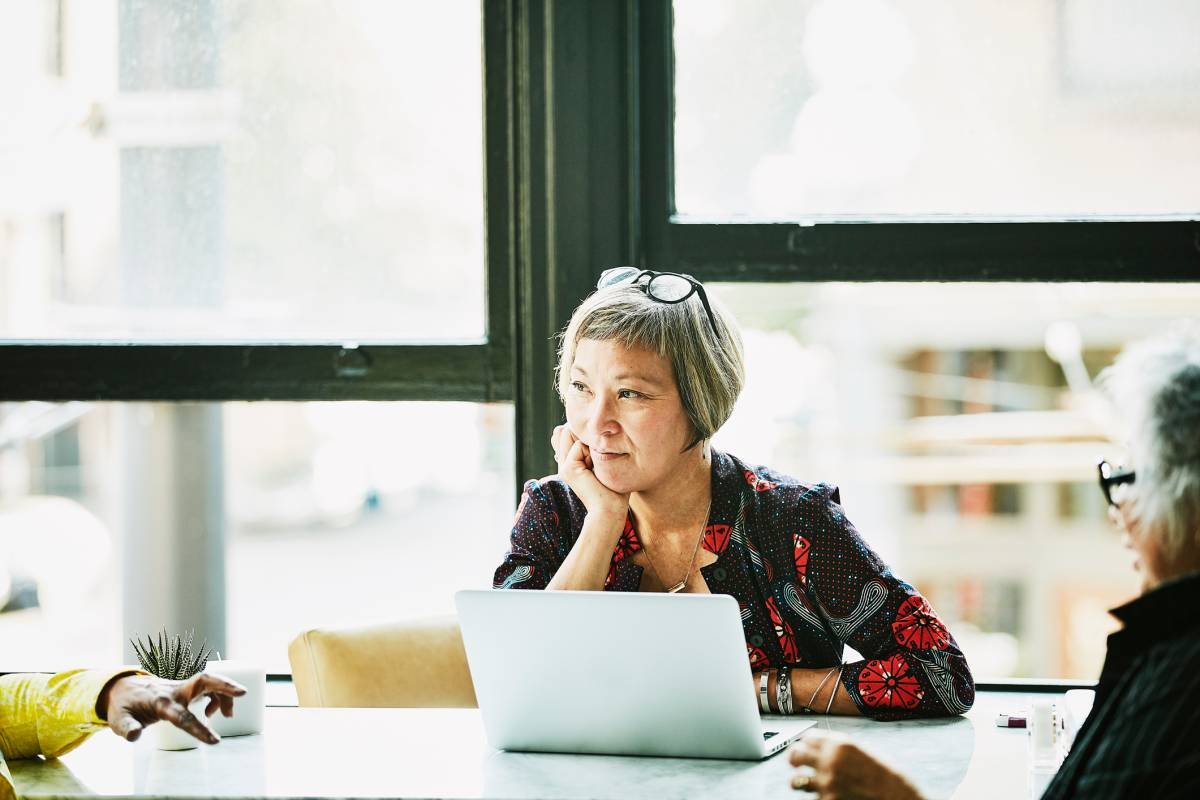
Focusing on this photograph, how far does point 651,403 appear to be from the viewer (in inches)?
81.9

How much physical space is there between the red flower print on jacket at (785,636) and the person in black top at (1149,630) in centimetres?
63

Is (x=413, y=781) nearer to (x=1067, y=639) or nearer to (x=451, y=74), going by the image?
(x=451, y=74)

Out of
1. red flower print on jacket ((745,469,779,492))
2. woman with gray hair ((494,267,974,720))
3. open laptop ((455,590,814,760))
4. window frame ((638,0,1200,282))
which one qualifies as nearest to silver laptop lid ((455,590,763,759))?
open laptop ((455,590,814,760))

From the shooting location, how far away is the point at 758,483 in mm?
2127

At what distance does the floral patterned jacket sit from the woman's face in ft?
0.39

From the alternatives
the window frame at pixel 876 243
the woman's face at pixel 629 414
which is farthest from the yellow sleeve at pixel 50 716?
the window frame at pixel 876 243

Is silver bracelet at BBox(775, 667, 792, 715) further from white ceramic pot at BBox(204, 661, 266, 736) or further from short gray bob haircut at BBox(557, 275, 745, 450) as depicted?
white ceramic pot at BBox(204, 661, 266, 736)

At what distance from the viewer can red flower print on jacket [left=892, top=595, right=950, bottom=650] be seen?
1.86 meters

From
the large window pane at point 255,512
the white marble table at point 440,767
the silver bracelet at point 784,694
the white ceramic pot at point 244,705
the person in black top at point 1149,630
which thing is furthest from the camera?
the large window pane at point 255,512

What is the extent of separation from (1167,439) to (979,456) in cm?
606

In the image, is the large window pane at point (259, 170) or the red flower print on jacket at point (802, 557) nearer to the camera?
the red flower print on jacket at point (802, 557)

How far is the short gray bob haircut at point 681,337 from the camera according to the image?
2.08 meters

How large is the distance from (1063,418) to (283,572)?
16.5 ft

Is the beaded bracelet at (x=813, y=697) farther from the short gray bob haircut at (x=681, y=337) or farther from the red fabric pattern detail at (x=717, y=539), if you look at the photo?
the short gray bob haircut at (x=681, y=337)
